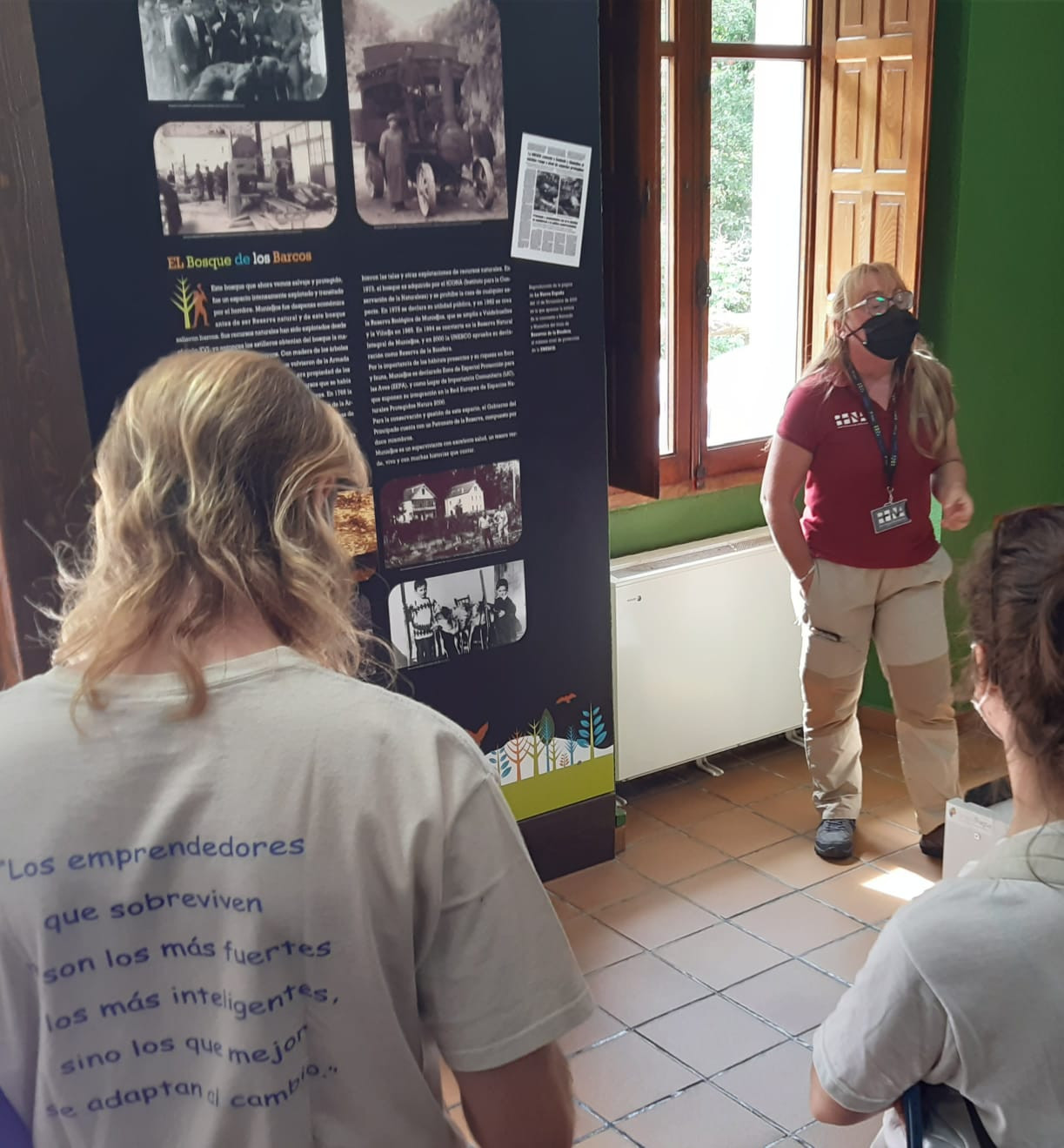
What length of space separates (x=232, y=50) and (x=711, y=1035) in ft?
7.74

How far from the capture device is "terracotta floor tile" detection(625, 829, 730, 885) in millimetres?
3553

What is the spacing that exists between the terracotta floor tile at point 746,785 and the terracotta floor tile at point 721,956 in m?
0.82

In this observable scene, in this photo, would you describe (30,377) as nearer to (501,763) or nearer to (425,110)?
(425,110)

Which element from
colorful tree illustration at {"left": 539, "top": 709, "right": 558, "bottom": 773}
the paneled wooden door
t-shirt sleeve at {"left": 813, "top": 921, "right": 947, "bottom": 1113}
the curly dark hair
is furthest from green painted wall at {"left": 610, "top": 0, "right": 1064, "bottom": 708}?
t-shirt sleeve at {"left": 813, "top": 921, "right": 947, "bottom": 1113}

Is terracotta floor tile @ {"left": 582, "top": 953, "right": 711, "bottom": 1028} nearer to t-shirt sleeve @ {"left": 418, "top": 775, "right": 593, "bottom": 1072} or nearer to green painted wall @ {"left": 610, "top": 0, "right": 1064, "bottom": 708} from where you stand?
green painted wall @ {"left": 610, "top": 0, "right": 1064, "bottom": 708}

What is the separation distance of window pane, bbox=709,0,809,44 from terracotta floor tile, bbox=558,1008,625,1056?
2.88 meters

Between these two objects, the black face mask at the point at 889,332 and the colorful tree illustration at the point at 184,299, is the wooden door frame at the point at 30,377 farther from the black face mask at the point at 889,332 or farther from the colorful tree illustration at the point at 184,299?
the black face mask at the point at 889,332

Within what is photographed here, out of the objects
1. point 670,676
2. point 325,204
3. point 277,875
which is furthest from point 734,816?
point 277,875

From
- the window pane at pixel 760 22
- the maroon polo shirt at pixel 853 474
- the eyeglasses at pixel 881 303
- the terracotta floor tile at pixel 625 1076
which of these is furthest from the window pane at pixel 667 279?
the terracotta floor tile at pixel 625 1076

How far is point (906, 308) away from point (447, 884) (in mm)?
2705

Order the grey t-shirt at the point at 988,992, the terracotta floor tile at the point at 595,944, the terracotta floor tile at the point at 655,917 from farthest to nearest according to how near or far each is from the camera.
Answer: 1. the terracotta floor tile at the point at 655,917
2. the terracotta floor tile at the point at 595,944
3. the grey t-shirt at the point at 988,992

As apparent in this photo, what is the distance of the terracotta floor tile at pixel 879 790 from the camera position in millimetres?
3951

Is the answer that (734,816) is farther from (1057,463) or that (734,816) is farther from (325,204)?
(325,204)

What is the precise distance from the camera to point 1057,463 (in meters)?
4.65
